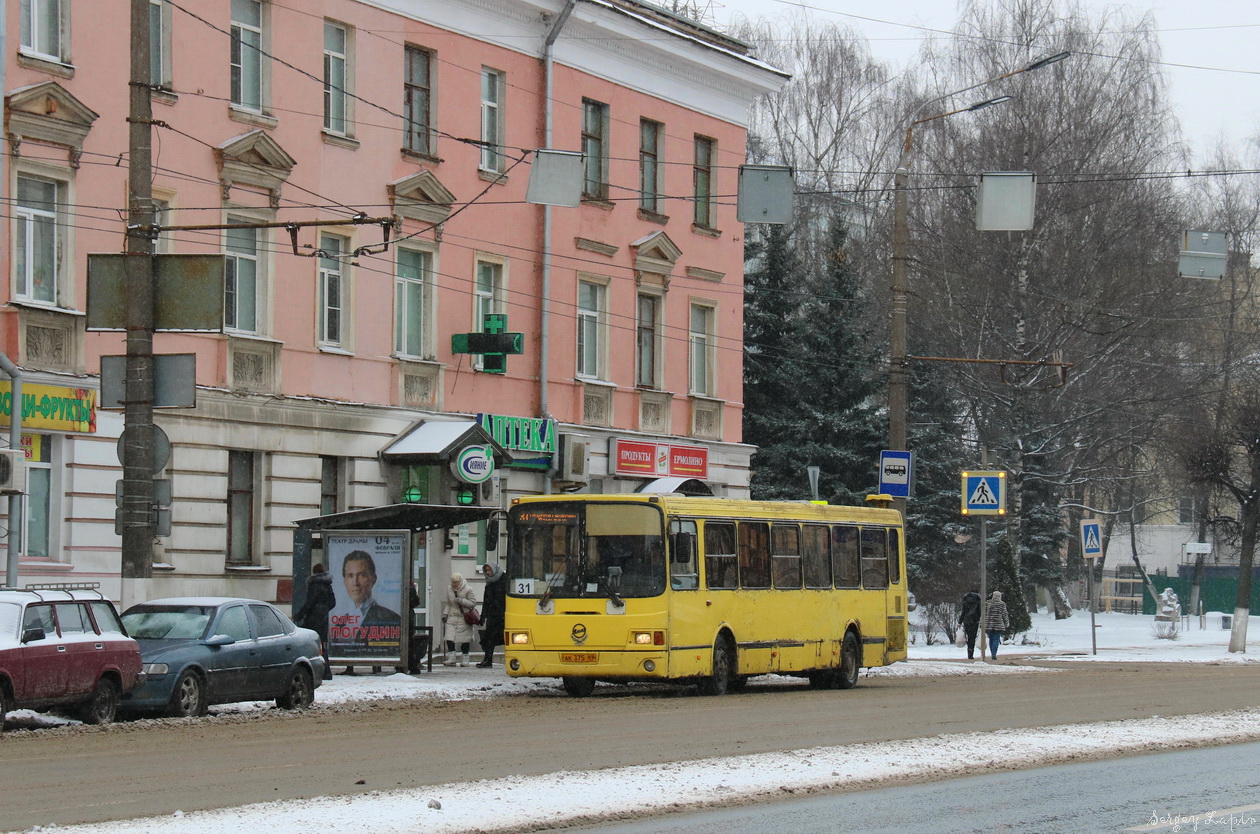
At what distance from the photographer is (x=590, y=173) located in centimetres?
3788

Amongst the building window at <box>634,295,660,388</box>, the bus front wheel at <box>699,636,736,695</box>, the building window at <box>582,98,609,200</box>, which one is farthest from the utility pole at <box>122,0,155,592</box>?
the building window at <box>634,295,660,388</box>

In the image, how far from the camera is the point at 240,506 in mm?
29891

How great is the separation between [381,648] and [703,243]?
17529mm

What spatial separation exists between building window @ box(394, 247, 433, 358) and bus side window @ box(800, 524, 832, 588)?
9043mm

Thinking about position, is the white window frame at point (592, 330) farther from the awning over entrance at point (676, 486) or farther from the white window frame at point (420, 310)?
the white window frame at point (420, 310)

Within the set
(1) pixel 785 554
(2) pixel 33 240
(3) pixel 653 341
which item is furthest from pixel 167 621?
(3) pixel 653 341

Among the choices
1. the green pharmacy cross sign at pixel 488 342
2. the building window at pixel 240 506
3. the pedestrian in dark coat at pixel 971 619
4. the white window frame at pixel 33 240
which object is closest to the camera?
the white window frame at pixel 33 240

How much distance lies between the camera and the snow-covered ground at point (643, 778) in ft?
36.2

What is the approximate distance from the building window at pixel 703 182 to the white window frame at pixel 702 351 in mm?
1857

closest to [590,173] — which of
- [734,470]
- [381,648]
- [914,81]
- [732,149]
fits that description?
[732,149]

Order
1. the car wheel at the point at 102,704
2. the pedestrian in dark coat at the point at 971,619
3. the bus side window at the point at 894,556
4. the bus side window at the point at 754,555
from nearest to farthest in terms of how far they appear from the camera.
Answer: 1. the car wheel at the point at 102,704
2. the bus side window at the point at 754,555
3. the bus side window at the point at 894,556
4. the pedestrian in dark coat at the point at 971,619

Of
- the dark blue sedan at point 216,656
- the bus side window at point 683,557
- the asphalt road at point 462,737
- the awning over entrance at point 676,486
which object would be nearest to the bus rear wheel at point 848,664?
the asphalt road at point 462,737

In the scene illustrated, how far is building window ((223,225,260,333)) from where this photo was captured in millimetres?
29453

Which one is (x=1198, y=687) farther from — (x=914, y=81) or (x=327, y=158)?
(x=914, y=81)
